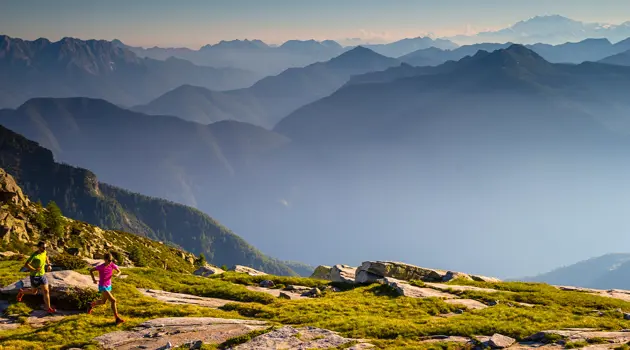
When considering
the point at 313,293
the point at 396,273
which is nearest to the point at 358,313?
the point at 313,293

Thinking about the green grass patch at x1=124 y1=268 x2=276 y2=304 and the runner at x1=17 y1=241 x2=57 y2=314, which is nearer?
the runner at x1=17 y1=241 x2=57 y2=314

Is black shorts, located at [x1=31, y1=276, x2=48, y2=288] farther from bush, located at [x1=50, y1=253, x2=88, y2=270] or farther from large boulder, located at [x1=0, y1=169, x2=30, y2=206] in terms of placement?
large boulder, located at [x1=0, y1=169, x2=30, y2=206]

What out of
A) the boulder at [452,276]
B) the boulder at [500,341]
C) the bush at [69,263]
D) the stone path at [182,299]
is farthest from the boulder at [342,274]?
the bush at [69,263]

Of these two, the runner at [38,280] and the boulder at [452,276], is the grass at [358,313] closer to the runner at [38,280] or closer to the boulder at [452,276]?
the runner at [38,280]

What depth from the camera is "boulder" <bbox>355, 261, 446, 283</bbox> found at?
52750 millimetres

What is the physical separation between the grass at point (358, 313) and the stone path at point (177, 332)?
3.90 feet

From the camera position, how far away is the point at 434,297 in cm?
4119

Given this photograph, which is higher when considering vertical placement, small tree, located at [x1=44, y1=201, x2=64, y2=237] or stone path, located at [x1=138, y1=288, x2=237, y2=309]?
small tree, located at [x1=44, y1=201, x2=64, y2=237]

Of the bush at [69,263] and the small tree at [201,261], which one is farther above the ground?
the small tree at [201,261]

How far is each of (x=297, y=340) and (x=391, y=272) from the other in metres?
27.9

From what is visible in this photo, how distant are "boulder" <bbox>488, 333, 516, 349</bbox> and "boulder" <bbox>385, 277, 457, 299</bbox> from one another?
521 inches

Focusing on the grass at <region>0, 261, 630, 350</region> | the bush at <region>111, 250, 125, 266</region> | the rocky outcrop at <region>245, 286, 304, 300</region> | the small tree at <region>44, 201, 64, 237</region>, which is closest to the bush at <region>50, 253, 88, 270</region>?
the grass at <region>0, 261, 630, 350</region>

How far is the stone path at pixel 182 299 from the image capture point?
37.7 meters

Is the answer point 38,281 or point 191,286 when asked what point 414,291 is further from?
point 38,281
